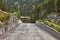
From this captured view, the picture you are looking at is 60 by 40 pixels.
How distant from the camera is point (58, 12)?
62.8m

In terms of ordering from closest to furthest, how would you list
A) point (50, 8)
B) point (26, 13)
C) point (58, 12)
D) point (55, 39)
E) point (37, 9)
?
point (55, 39)
point (58, 12)
point (50, 8)
point (37, 9)
point (26, 13)

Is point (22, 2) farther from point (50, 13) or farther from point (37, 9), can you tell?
point (50, 13)

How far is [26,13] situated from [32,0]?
16.7m

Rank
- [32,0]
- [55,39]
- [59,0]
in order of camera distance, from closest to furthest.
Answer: [55,39]
[59,0]
[32,0]

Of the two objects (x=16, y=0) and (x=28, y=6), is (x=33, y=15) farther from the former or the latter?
(x=16, y=0)

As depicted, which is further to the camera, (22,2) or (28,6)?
(22,2)

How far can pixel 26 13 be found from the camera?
6476 inches

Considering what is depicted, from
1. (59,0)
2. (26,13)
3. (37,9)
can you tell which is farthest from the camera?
(26,13)

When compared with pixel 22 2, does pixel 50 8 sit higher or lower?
higher

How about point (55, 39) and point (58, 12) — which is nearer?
point (55, 39)

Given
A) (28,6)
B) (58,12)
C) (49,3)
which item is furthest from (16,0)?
(58,12)

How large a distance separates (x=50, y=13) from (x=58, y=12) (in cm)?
1255

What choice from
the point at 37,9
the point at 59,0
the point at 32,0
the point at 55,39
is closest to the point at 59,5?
the point at 59,0

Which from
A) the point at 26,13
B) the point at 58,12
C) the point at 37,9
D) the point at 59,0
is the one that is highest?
the point at 59,0
